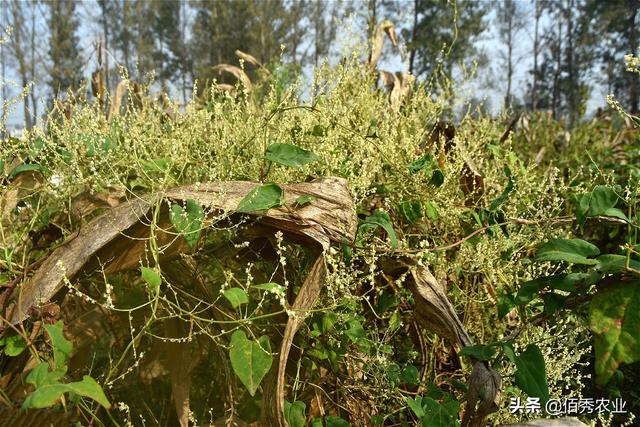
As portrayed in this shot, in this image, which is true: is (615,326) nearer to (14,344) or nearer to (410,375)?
(410,375)

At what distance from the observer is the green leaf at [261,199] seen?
39.6 inches

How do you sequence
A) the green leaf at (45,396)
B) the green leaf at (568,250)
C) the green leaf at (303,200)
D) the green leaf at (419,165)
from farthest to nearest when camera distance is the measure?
1. the green leaf at (419,165)
2. the green leaf at (303,200)
3. the green leaf at (568,250)
4. the green leaf at (45,396)

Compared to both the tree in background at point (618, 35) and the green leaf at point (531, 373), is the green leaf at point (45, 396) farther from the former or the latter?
the tree in background at point (618, 35)

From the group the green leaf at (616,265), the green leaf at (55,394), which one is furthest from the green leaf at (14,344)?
the green leaf at (616,265)

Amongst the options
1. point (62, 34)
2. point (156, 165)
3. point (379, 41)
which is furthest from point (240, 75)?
point (62, 34)

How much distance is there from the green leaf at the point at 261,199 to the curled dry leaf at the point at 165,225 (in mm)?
37

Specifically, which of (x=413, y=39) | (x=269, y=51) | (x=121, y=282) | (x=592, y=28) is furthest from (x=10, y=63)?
(x=592, y=28)

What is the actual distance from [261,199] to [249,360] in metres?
0.31

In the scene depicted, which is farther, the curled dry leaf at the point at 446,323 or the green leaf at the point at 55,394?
the curled dry leaf at the point at 446,323

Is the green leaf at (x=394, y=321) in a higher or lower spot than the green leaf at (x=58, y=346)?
lower

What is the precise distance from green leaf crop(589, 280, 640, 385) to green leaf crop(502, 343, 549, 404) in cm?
12

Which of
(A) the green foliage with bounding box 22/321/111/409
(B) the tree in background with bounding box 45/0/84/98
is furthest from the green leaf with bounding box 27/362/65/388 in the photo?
(B) the tree in background with bounding box 45/0/84/98

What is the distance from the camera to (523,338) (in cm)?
147

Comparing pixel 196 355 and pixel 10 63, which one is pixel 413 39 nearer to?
pixel 10 63
